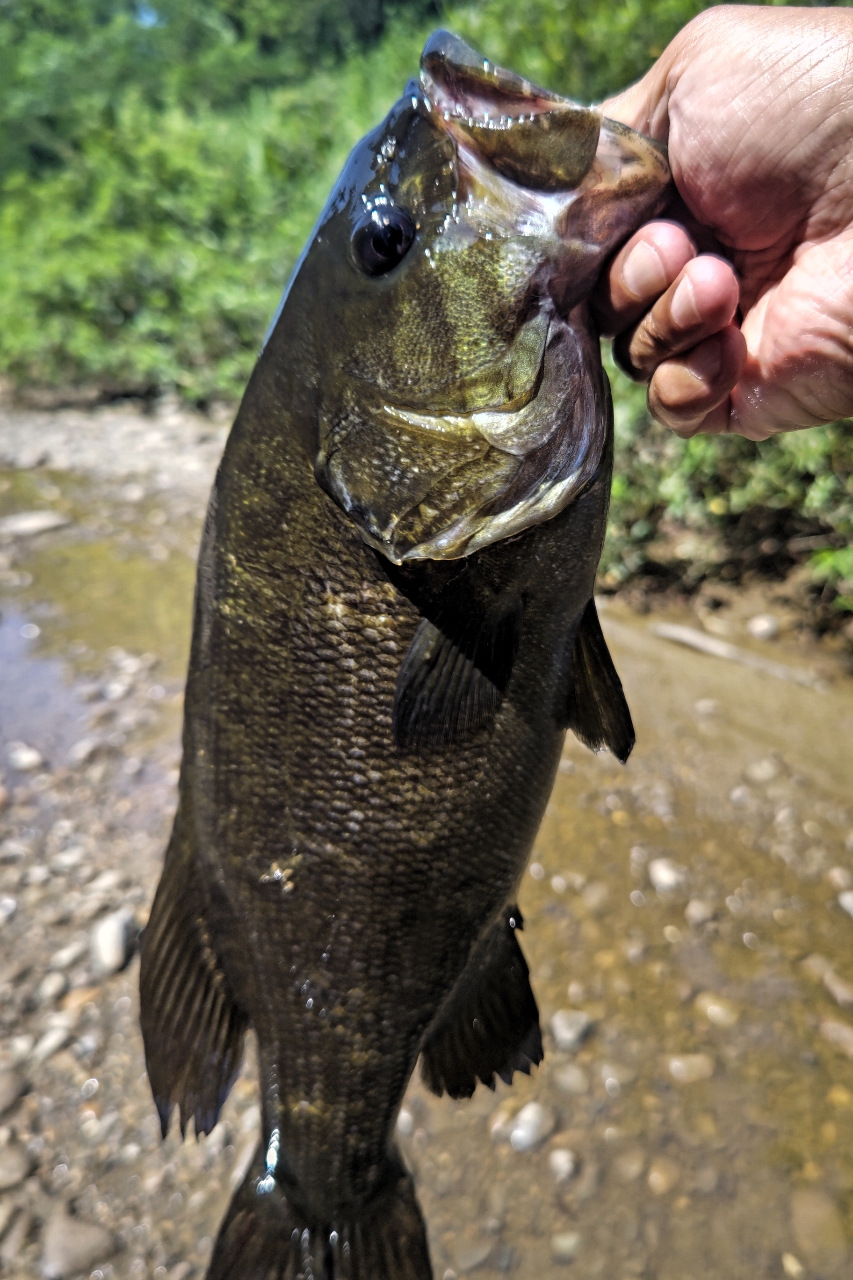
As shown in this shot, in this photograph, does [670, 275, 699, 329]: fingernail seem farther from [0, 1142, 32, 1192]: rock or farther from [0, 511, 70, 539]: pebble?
[0, 511, 70, 539]: pebble

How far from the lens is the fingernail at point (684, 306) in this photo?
1.26m

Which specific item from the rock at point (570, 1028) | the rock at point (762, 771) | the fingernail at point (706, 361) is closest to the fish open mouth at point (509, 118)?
the fingernail at point (706, 361)

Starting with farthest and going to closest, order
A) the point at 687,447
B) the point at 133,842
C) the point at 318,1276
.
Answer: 1. the point at 687,447
2. the point at 133,842
3. the point at 318,1276

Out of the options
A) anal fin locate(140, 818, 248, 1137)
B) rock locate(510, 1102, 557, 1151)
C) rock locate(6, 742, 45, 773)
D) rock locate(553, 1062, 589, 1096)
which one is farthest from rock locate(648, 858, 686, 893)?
rock locate(6, 742, 45, 773)

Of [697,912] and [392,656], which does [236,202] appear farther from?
[392,656]

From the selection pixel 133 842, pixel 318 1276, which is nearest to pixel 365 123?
pixel 133 842

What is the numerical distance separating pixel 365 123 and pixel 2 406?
5064 mm

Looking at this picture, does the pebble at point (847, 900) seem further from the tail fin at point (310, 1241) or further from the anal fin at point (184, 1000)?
the anal fin at point (184, 1000)

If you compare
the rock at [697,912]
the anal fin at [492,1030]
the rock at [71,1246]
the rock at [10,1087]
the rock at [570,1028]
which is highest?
the anal fin at [492,1030]

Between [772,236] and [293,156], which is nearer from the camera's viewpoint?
[772,236]

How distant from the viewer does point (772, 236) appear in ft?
5.03

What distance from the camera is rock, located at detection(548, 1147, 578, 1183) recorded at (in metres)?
2.00

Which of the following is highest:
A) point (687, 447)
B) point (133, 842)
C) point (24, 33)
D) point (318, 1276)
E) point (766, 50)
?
point (24, 33)

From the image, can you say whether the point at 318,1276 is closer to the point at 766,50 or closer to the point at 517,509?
the point at 517,509
